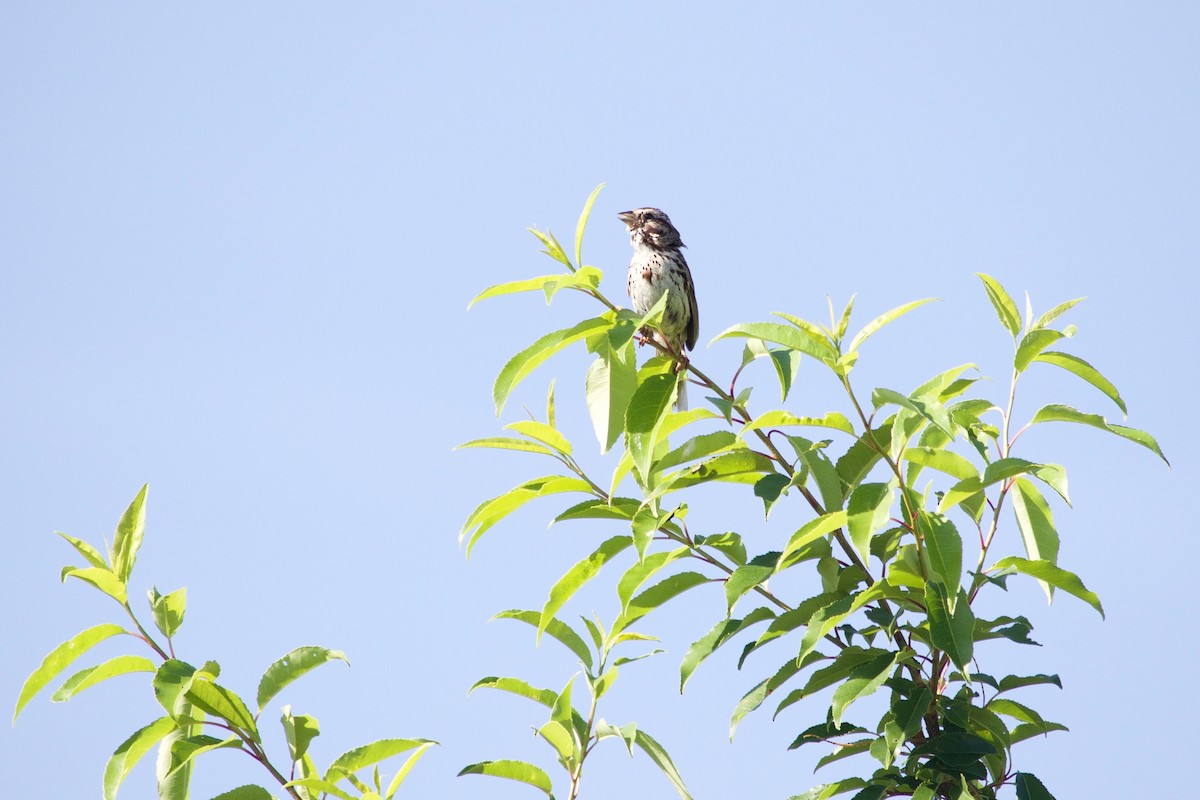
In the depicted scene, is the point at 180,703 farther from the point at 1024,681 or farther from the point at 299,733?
the point at 1024,681

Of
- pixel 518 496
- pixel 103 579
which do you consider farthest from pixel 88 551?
pixel 518 496

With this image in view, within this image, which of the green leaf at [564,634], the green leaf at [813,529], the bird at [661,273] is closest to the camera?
the green leaf at [813,529]

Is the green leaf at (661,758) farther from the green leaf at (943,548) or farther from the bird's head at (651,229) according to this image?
the bird's head at (651,229)

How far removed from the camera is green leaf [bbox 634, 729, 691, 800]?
2984 mm

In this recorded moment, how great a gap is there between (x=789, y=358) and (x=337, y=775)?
5.22 feet

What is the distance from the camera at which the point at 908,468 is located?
318cm

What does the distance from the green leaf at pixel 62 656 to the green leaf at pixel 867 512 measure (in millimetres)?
1847

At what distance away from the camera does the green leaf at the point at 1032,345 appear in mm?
2934

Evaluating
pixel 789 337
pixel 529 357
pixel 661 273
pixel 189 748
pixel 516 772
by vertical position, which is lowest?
pixel 516 772

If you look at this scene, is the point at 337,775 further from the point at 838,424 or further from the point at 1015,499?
the point at 1015,499

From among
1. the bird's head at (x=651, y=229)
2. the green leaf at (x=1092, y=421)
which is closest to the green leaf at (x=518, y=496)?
the green leaf at (x=1092, y=421)

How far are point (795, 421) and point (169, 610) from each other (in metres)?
1.67

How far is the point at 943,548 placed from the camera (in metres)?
2.62

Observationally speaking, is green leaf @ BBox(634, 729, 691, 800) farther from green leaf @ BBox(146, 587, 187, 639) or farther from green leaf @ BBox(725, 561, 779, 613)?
green leaf @ BBox(146, 587, 187, 639)
